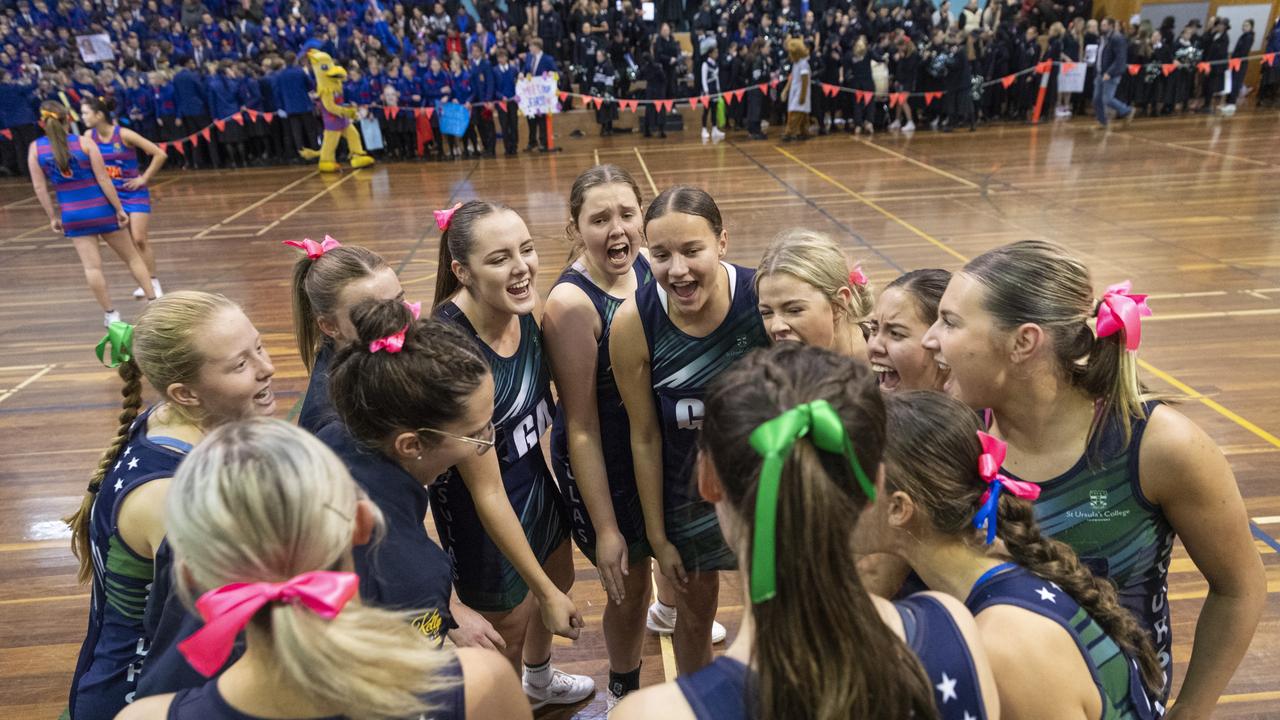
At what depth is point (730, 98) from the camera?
Result: 15867 mm

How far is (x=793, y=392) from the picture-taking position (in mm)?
1144

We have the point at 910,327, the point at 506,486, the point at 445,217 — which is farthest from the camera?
the point at 445,217

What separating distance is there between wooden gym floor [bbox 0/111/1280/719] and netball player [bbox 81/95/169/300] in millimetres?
706

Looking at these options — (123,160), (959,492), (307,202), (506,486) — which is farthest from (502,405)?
(307,202)

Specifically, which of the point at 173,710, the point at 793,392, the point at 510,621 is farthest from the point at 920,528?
the point at 510,621

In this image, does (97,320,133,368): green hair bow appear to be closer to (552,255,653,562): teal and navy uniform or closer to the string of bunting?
(552,255,653,562): teal and navy uniform

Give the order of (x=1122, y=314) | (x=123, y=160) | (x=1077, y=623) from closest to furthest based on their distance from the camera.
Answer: (x=1077, y=623), (x=1122, y=314), (x=123, y=160)

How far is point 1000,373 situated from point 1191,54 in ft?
57.0

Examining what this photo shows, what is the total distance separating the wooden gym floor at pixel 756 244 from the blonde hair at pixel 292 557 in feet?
6.29

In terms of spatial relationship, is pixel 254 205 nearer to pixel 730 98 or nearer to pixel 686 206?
pixel 730 98

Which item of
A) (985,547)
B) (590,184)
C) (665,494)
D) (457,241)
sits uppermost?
(590,184)

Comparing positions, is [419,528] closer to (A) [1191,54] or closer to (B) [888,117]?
(B) [888,117]

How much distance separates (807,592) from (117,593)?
1552 mm

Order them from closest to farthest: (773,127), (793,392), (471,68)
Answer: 1. (793,392)
2. (471,68)
3. (773,127)
